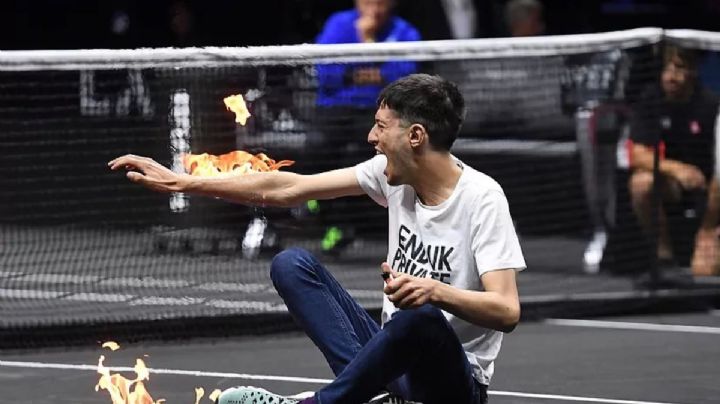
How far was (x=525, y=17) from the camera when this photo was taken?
44.4 feet

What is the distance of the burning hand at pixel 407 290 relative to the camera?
5.81 meters

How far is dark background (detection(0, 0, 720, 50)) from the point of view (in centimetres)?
1711

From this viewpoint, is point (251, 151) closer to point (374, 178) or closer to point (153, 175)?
point (374, 178)

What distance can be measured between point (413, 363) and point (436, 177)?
722mm

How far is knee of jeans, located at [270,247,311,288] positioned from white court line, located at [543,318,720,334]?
453 cm

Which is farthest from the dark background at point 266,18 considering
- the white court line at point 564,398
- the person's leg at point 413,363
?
the person's leg at point 413,363

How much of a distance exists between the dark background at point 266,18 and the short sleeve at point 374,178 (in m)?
9.13

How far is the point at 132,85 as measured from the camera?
11.1 metres

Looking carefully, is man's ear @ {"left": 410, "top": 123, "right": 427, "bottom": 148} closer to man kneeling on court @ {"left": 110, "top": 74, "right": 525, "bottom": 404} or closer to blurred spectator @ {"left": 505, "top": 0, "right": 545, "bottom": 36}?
man kneeling on court @ {"left": 110, "top": 74, "right": 525, "bottom": 404}

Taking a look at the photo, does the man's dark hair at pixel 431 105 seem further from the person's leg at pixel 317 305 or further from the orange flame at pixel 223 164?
the orange flame at pixel 223 164

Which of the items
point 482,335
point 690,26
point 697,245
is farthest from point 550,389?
point 690,26

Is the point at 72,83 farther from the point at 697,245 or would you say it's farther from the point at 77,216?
the point at 697,245

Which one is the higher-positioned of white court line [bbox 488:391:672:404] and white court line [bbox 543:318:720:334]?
white court line [bbox 488:391:672:404]

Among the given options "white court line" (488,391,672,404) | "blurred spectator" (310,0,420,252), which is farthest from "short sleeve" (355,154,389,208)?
"blurred spectator" (310,0,420,252)
